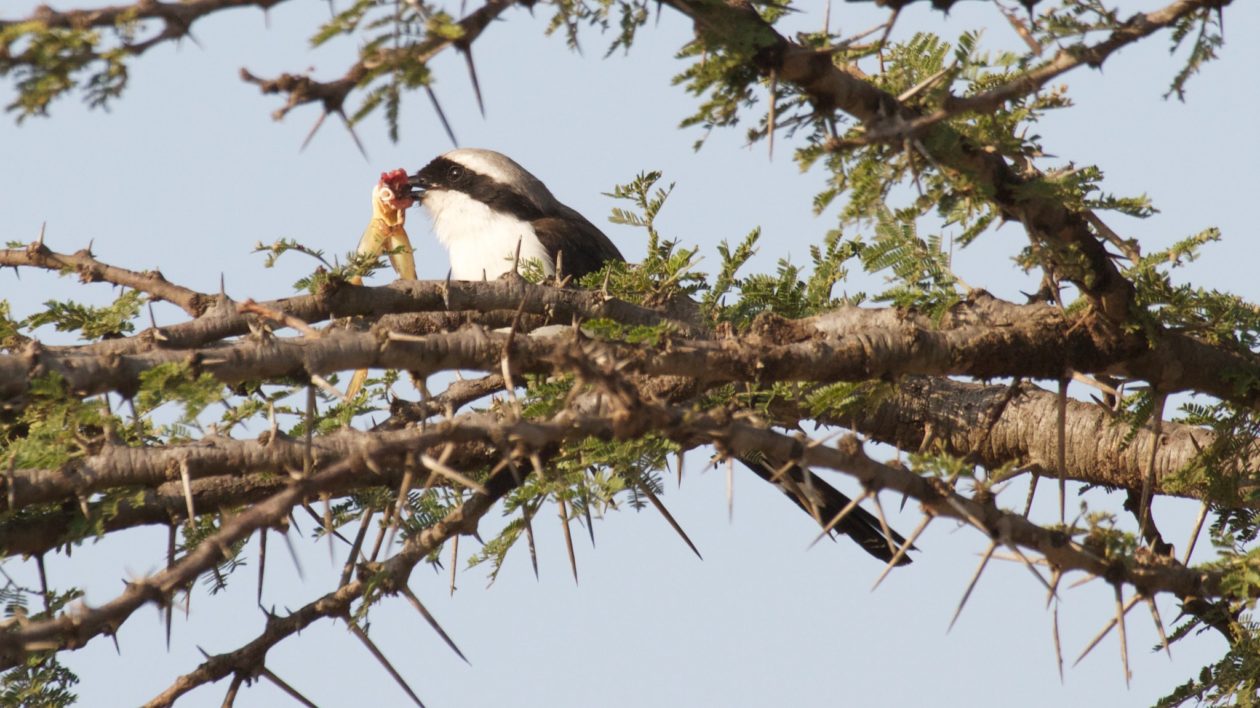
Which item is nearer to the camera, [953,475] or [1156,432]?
[953,475]

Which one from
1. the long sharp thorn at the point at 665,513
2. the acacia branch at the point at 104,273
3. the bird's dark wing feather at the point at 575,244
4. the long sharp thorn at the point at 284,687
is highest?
the bird's dark wing feather at the point at 575,244

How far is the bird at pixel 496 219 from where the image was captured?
22.1 feet

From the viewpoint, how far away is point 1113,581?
9.50 feet

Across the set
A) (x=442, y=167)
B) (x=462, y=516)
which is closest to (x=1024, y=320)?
(x=462, y=516)

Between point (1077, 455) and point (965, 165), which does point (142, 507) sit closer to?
point (965, 165)

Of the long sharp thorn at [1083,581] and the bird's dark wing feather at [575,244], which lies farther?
the bird's dark wing feather at [575,244]

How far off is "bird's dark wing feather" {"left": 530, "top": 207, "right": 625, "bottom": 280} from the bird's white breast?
0.05m

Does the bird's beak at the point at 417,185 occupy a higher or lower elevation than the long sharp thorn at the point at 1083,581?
higher

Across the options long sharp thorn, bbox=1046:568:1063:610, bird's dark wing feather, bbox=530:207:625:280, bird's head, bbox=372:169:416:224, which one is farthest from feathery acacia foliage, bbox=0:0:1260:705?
bird's head, bbox=372:169:416:224

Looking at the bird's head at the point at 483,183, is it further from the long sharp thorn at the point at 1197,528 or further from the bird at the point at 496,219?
the long sharp thorn at the point at 1197,528

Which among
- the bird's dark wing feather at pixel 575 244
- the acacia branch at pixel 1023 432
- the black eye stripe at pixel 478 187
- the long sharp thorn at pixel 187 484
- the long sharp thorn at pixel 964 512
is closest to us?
the long sharp thorn at pixel 964 512

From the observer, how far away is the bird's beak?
7.48 m

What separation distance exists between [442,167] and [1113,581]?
5.27m

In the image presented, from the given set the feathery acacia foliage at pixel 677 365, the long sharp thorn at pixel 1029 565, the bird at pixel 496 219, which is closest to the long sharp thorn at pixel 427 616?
the feathery acacia foliage at pixel 677 365
